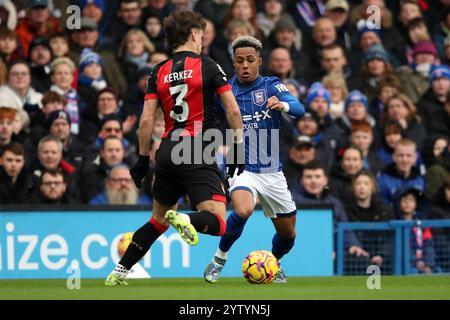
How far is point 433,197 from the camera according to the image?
51.3 ft

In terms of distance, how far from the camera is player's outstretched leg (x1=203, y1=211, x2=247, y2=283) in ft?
37.2

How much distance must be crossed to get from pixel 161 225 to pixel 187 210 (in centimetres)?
351

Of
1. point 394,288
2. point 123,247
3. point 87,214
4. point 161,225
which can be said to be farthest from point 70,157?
point 394,288

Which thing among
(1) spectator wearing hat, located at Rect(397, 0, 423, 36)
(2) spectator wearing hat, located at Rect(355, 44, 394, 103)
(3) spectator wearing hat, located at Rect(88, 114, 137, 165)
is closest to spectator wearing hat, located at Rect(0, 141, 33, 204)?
(3) spectator wearing hat, located at Rect(88, 114, 137, 165)

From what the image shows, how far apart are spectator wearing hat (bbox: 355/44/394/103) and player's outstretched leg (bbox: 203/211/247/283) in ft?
21.0

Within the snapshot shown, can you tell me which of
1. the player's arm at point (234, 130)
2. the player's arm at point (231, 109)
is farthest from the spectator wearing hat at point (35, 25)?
the player's arm at point (231, 109)

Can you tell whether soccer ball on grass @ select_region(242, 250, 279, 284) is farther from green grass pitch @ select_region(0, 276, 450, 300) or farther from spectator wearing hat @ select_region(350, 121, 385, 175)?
spectator wearing hat @ select_region(350, 121, 385, 175)

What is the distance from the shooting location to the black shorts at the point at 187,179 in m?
10.0

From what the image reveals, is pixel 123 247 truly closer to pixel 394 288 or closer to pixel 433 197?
pixel 394 288

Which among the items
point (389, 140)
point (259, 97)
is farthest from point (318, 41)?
point (259, 97)

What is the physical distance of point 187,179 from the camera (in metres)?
10.0

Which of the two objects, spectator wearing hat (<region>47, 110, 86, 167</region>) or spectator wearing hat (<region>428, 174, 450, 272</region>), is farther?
spectator wearing hat (<region>47, 110, 86, 167</region>)

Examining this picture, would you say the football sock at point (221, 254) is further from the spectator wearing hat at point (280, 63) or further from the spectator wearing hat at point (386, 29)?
the spectator wearing hat at point (386, 29)
